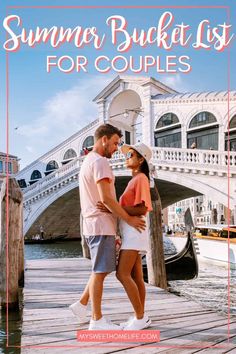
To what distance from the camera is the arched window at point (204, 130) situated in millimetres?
14398

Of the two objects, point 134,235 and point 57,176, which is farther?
point 57,176

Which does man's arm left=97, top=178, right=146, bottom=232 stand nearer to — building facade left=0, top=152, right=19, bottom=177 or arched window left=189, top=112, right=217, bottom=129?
arched window left=189, top=112, right=217, bottom=129

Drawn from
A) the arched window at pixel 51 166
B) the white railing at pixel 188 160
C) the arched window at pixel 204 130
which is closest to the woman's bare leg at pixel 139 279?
the white railing at pixel 188 160

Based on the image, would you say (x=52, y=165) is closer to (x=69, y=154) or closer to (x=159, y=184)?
(x=69, y=154)

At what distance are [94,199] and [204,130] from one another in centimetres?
1339

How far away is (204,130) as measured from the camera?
14.7 meters

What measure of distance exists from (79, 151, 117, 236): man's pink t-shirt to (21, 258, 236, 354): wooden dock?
455 millimetres

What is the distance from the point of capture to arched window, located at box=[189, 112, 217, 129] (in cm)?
1441

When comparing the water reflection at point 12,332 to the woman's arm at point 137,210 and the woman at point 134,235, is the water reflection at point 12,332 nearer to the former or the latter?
the woman at point 134,235

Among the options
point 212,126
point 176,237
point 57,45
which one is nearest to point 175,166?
point 176,237

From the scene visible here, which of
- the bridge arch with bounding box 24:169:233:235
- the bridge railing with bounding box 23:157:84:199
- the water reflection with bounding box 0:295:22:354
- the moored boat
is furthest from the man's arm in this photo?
the bridge railing with bounding box 23:157:84:199

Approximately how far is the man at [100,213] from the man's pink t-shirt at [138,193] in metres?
0.08

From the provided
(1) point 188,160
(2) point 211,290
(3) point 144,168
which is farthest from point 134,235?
(1) point 188,160

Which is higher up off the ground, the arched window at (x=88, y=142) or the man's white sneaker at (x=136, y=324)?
the arched window at (x=88, y=142)
